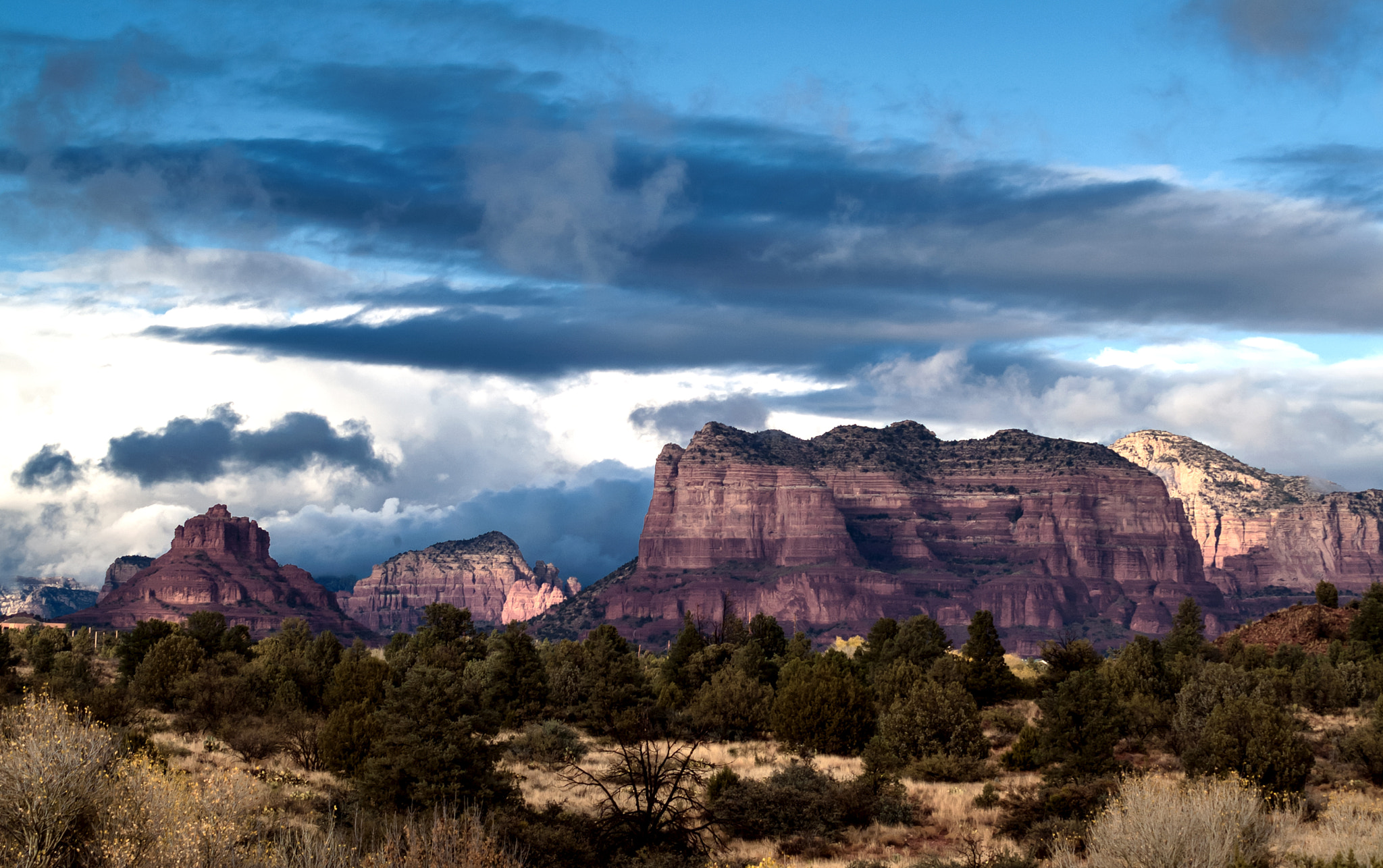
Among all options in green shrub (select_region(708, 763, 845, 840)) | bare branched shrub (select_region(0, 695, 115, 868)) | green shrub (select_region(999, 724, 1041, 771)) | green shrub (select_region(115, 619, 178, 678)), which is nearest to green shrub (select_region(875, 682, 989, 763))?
green shrub (select_region(999, 724, 1041, 771))

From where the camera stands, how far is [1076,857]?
29.3 m

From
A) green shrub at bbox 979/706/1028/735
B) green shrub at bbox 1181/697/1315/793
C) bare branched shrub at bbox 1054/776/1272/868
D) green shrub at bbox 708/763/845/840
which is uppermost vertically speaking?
Answer: bare branched shrub at bbox 1054/776/1272/868

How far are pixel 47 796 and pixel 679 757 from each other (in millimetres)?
29347

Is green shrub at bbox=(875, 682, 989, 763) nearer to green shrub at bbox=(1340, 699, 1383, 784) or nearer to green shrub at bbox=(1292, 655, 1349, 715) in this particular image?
green shrub at bbox=(1340, 699, 1383, 784)

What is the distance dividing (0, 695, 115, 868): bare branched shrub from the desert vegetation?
60mm

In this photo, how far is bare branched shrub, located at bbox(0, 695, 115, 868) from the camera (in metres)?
20.8

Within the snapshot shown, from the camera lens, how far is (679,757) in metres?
47.5

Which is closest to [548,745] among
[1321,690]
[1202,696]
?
[1202,696]

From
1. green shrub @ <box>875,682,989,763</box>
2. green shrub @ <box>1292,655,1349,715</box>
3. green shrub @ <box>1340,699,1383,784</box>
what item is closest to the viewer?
green shrub @ <box>1340,699,1383,784</box>

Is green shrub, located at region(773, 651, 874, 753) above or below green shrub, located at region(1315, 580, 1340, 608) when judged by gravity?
below

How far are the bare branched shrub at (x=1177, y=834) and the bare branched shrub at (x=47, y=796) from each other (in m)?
19.4

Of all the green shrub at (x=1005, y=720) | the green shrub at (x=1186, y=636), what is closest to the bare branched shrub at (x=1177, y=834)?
the green shrub at (x=1005, y=720)

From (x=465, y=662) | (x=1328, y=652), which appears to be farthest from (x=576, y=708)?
(x=1328, y=652)

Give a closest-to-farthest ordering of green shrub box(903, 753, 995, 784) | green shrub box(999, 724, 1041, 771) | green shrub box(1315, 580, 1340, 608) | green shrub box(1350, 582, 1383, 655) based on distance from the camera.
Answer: green shrub box(903, 753, 995, 784) < green shrub box(999, 724, 1041, 771) < green shrub box(1350, 582, 1383, 655) < green shrub box(1315, 580, 1340, 608)
